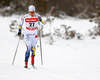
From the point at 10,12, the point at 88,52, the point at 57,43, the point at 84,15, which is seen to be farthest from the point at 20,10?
the point at 88,52

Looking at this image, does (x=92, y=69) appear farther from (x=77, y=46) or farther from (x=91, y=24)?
(x=91, y=24)

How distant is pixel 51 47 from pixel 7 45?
2.66 meters

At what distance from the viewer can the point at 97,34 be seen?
11117 mm

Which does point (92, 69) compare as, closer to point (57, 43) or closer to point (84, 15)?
point (57, 43)

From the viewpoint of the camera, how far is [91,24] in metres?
13.6

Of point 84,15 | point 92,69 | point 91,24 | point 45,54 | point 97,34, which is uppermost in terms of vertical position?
point 84,15

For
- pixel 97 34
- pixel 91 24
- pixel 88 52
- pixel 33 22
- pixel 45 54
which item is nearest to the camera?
pixel 33 22

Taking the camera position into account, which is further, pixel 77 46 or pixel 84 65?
pixel 77 46

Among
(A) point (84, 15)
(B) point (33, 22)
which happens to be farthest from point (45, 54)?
(A) point (84, 15)

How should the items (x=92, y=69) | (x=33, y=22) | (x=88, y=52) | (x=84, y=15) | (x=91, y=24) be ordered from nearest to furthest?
(x=33, y=22)
(x=92, y=69)
(x=88, y=52)
(x=91, y=24)
(x=84, y=15)

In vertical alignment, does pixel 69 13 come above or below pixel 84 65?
above

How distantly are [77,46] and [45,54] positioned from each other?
96.4 inches

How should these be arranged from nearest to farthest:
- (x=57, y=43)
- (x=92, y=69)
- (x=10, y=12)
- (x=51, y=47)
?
1. (x=92, y=69)
2. (x=51, y=47)
3. (x=57, y=43)
4. (x=10, y=12)

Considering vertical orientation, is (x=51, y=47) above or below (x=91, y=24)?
below
